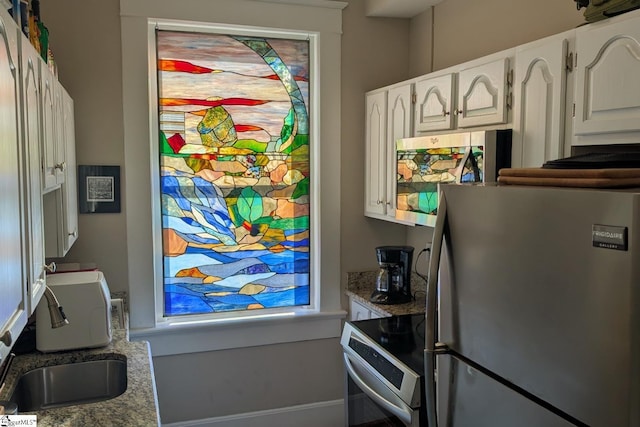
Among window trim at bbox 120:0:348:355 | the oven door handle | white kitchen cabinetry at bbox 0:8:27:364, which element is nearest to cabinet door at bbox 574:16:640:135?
the oven door handle

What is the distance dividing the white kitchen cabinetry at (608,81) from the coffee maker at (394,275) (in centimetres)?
135

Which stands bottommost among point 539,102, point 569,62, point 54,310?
point 54,310

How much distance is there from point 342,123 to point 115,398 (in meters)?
2.05

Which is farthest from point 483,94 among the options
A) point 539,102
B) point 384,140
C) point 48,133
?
point 48,133

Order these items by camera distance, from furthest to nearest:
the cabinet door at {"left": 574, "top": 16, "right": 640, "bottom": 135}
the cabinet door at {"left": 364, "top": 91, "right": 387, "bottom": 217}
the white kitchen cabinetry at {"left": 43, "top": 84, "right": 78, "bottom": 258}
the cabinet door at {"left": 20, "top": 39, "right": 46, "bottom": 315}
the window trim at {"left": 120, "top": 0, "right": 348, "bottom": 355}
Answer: the cabinet door at {"left": 364, "top": 91, "right": 387, "bottom": 217}
the window trim at {"left": 120, "top": 0, "right": 348, "bottom": 355}
the white kitchen cabinetry at {"left": 43, "top": 84, "right": 78, "bottom": 258}
the cabinet door at {"left": 574, "top": 16, "right": 640, "bottom": 135}
the cabinet door at {"left": 20, "top": 39, "right": 46, "bottom": 315}

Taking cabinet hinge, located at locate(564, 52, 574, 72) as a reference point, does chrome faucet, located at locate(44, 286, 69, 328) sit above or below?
below

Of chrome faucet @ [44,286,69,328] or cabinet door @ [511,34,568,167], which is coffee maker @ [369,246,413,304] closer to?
cabinet door @ [511,34,568,167]

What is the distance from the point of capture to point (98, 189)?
2.84 meters

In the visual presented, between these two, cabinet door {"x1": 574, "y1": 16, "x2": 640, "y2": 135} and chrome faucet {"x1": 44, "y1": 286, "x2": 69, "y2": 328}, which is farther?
chrome faucet {"x1": 44, "y1": 286, "x2": 69, "y2": 328}

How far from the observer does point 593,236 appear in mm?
1078

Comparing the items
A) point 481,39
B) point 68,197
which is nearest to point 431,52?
point 481,39

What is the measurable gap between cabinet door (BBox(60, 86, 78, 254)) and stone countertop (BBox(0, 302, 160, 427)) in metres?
0.44

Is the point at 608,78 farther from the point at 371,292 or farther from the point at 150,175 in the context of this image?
the point at 150,175

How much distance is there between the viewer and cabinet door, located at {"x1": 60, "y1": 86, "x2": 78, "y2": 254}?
6.79ft
